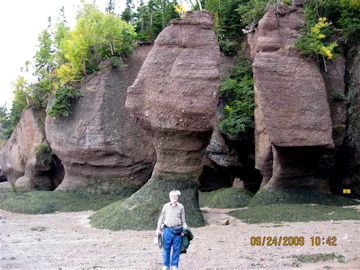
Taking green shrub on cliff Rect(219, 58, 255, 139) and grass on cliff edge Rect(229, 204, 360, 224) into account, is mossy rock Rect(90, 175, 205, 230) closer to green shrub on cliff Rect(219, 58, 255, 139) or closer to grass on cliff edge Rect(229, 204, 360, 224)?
grass on cliff edge Rect(229, 204, 360, 224)

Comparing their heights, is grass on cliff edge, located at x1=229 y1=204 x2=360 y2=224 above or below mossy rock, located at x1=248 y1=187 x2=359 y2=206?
above

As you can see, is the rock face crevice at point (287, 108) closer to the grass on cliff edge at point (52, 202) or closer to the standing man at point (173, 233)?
the grass on cliff edge at point (52, 202)

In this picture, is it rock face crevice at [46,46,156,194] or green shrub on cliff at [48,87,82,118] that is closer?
rock face crevice at [46,46,156,194]

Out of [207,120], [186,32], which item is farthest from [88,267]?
[186,32]

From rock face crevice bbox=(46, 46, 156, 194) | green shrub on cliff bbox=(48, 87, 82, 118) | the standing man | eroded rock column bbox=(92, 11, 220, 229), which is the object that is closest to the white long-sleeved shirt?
the standing man

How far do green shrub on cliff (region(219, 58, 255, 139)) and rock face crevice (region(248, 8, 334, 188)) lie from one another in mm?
949

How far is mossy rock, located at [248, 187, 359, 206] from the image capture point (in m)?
16.1

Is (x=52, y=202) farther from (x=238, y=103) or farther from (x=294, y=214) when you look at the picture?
(x=294, y=214)

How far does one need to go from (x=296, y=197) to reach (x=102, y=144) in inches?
406

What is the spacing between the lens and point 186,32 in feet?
45.5

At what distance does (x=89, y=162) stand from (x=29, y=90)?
938cm

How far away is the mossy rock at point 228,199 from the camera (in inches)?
683
